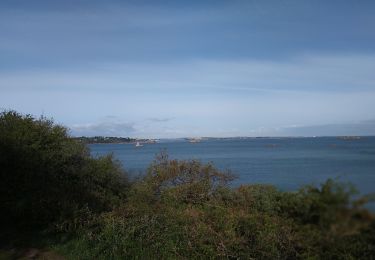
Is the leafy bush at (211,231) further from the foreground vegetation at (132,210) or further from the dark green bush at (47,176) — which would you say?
the dark green bush at (47,176)

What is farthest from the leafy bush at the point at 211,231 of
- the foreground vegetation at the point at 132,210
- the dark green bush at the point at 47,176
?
the dark green bush at the point at 47,176

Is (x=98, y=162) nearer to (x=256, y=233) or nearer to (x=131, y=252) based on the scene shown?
(x=131, y=252)

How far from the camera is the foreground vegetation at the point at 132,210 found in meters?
8.55

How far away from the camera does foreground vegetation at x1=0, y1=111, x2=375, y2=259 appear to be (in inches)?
337

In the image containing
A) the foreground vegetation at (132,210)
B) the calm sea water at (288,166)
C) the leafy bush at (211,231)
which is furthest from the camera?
the calm sea water at (288,166)

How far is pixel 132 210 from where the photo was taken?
10.9 meters

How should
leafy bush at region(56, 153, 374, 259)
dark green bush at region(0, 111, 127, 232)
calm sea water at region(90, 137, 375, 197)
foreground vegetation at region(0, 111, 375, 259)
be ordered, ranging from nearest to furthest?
1. leafy bush at region(56, 153, 374, 259)
2. foreground vegetation at region(0, 111, 375, 259)
3. dark green bush at region(0, 111, 127, 232)
4. calm sea water at region(90, 137, 375, 197)

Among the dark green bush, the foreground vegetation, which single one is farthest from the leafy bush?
the dark green bush

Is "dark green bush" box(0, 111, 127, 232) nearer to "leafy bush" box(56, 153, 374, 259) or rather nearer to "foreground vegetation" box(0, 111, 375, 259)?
"foreground vegetation" box(0, 111, 375, 259)

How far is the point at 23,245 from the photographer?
10.6m

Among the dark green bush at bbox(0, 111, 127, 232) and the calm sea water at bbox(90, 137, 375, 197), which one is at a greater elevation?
the dark green bush at bbox(0, 111, 127, 232)

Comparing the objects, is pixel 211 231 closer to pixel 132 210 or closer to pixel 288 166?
pixel 132 210

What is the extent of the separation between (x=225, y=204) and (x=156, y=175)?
3563 millimetres

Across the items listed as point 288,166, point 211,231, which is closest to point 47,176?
point 211,231
